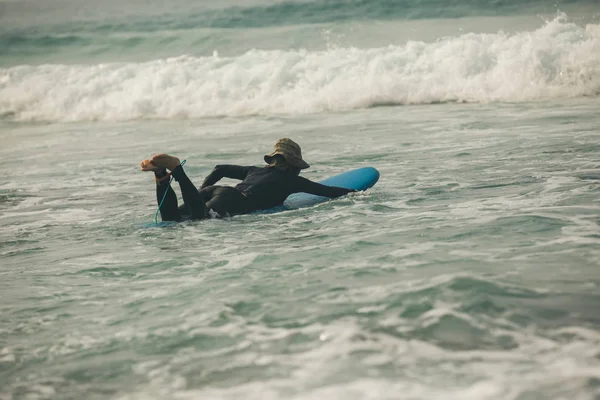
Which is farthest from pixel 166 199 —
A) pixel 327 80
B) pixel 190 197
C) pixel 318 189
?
pixel 327 80

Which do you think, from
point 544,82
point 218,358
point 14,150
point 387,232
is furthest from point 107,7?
point 218,358

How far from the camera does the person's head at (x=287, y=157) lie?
25.5ft

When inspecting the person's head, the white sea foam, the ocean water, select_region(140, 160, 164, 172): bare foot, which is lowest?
the ocean water

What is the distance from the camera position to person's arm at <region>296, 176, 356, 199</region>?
779 cm

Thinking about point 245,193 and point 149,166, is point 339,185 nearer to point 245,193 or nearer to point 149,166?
point 245,193

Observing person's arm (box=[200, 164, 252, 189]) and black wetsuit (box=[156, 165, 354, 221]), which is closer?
black wetsuit (box=[156, 165, 354, 221])

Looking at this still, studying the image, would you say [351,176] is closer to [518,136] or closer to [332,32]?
[518,136]

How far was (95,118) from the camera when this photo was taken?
21.3 metres

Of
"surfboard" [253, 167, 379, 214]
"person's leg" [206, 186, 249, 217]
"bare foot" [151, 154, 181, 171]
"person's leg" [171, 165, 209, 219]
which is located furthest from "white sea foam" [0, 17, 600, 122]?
"bare foot" [151, 154, 181, 171]

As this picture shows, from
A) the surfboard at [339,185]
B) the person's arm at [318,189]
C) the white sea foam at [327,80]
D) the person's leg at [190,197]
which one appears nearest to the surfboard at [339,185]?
the surfboard at [339,185]

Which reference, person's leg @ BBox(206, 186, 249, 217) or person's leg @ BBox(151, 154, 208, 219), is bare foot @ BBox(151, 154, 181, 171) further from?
person's leg @ BBox(206, 186, 249, 217)

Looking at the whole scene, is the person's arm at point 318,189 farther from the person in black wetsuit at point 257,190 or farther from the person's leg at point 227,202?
the person's leg at point 227,202

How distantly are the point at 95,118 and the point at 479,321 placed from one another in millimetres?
18362

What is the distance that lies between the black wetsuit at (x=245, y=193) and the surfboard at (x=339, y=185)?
16 centimetres
